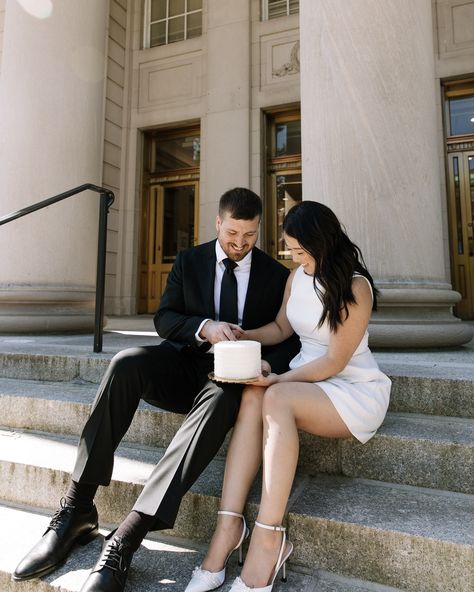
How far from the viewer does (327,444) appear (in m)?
1.91

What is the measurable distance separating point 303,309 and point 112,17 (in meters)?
8.73

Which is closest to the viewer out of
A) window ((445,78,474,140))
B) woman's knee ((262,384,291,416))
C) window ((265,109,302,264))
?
woman's knee ((262,384,291,416))

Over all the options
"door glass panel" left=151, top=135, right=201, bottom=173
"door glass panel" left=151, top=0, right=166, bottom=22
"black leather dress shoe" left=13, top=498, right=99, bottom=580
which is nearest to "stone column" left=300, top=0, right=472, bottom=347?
"black leather dress shoe" left=13, top=498, right=99, bottom=580

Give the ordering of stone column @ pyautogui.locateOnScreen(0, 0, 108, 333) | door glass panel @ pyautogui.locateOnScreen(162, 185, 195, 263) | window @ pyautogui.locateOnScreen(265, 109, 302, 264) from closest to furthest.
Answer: stone column @ pyautogui.locateOnScreen(0, 0, 108, 333), window @ pyautogui.locateOnScreen(265, 109, 302, 264), door glass panel @ pyautogui.locateOnScreen(162, 185, 195, 263)

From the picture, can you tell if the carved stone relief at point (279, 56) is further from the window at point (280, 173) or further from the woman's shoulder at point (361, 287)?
the woman's shoulder at point (361, 287)

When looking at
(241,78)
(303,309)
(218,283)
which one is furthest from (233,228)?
(241,78)

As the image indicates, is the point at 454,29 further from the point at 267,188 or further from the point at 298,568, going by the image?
the point at 298,568

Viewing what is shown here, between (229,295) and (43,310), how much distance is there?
9.84ft

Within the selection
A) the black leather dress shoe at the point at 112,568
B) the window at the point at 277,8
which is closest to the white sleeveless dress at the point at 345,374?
the black leather dress shoe at the point at 112,568

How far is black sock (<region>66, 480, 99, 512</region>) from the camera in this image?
5.53ft

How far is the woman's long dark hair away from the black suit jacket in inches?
14.3

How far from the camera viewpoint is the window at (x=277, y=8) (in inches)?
295

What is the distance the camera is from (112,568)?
1.40m

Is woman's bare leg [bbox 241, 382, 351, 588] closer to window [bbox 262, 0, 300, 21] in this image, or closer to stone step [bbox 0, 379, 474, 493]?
stone step [bbox 0, 379, 474, 493]
